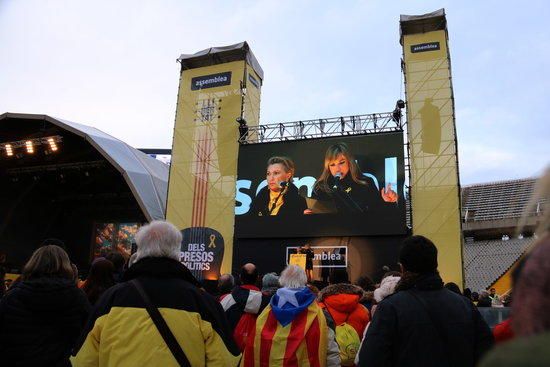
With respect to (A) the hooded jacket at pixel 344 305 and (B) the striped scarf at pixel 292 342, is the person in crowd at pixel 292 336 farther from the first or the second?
(A) the hooded jacket at pixel 344 305

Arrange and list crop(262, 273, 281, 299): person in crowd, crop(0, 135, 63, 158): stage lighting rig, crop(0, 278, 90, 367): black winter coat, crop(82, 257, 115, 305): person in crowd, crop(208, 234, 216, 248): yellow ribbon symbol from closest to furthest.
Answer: crop(0, 278, 90, 367): black winter coat
crop(82, 257, 115, 305): person in crowd
crop(262, 273, 281, 299): person in crowd
crop(208, 234, 216, 248): yellow ribbon symbol
crop(0, 135, 63, 158): stage lighting rig

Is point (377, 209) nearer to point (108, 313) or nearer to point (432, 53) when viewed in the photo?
point (432, 53)

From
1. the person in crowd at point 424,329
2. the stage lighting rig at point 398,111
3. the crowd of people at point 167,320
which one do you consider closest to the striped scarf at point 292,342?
the crowd of people at point 167,320

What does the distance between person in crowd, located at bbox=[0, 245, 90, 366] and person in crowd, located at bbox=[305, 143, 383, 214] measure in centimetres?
1083

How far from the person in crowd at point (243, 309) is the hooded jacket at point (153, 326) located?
1.28m

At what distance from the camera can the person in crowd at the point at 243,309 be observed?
137 inches

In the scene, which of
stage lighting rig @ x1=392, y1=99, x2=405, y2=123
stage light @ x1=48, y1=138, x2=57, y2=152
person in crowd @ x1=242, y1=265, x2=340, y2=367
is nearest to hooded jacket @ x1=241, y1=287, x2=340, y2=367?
person in crowd @ x1=242, y1=265, x2=340, y2=367

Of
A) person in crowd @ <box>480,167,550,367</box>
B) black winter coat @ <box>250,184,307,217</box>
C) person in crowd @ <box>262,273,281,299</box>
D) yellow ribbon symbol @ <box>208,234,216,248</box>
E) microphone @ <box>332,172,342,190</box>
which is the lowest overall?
person in crowd @ <box>262,273,281,299</box>

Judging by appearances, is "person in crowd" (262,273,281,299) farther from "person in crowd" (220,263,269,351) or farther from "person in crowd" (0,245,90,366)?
"person in crowd" (0,245,90,366)

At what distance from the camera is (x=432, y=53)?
14.1 metres

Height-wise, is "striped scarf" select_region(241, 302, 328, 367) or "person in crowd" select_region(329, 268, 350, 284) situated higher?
"person in crowd" select_region(329, 268, 350, 284)

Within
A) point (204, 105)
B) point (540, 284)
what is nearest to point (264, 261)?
point (204, 105)

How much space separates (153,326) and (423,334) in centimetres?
118

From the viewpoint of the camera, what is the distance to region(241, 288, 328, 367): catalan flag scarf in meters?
2.96
